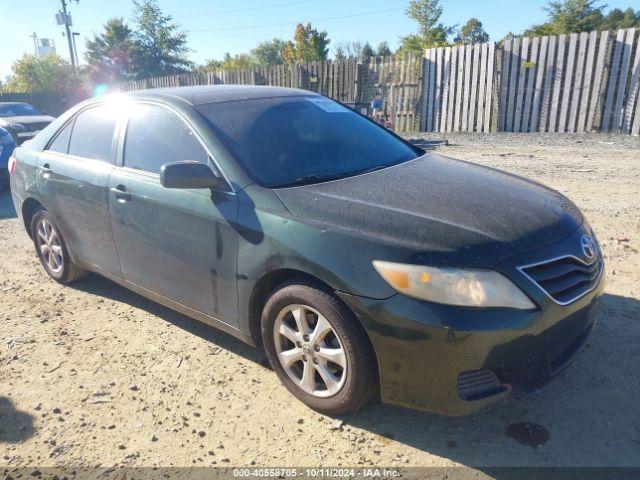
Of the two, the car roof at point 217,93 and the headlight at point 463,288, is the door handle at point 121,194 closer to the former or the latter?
the car roof at point 217,93

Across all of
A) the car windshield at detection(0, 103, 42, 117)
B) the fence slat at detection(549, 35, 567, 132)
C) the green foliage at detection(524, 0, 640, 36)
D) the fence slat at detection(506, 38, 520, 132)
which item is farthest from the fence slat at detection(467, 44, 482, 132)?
the green foliage at detection(524, 0, 640, 36)

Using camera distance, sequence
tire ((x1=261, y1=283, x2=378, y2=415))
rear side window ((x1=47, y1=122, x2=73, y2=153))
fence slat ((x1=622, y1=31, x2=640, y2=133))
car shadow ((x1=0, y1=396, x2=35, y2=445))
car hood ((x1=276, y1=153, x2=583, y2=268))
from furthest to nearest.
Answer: fence slat ((x1=622, y1=31, x2=640, y2=133)) < rear side window ((x1=47, y1=122, x2=73, y2=153)) < car shadow ((x1=0, y1=396, x2=35, y2=445)) < tire ((x1=261, y1=283, x2=378, y2=415)) < car hood ((x1=276, y1=153, x2=583, y2=268))

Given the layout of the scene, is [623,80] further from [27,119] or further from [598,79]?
[27,119]

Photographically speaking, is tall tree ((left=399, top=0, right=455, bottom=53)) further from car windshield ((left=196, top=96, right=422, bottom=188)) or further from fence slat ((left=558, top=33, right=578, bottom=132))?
car windshield ((left=196, top=96, right=422, bottom=188))

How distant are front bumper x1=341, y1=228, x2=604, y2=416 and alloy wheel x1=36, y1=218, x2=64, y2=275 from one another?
3.24 meters

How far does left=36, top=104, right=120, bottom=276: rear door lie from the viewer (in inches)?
144

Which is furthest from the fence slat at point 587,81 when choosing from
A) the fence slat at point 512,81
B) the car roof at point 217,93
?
the car roof at point 217,93

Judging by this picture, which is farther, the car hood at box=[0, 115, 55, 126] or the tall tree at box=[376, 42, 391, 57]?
the tall tree at box=[376, 42, 391, 57]

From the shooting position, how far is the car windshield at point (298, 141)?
9.69 feet

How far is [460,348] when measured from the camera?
2111 millimetres

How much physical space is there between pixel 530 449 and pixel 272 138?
225cm

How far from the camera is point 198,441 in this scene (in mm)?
2539

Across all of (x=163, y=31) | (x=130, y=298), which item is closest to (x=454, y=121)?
(x=130, y=298)

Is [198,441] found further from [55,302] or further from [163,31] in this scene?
[163,31]
